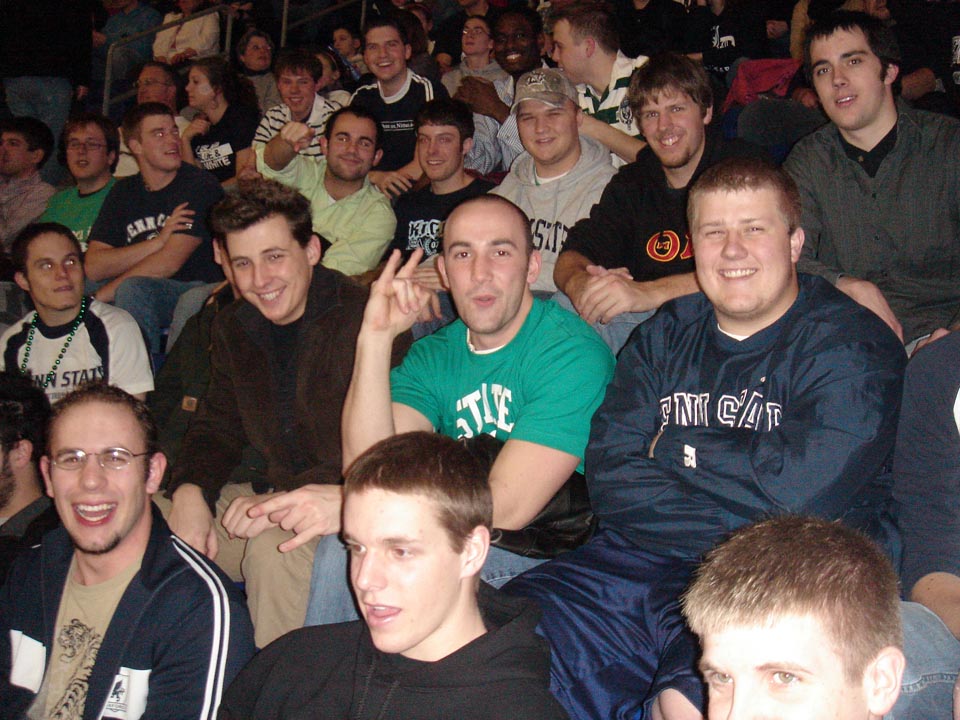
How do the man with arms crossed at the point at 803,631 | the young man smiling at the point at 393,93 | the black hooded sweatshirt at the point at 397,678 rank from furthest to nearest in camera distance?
the young man smiling at the point at 393,93 < the black hooded sweatshirt at the point at 397,678 < the man with arms crossed at the point at 803,631

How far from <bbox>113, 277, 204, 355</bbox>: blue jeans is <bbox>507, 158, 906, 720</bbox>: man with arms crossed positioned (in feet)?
9.67

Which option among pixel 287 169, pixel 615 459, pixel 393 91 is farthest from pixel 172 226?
pixel 615 459

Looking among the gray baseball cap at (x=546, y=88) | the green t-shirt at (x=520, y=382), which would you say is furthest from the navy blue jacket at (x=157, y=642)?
the gray baseball cap at (x=546, y=88)

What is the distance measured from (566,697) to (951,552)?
36.8 inches

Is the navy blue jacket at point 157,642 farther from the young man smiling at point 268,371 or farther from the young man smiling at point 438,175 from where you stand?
the young man smiling at point 438,175

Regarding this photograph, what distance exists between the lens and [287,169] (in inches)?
205

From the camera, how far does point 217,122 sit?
6793mm

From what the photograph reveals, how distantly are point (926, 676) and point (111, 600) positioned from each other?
1889 millimetres

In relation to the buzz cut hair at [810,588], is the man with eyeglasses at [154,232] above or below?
above

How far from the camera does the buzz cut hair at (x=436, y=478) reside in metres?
1.80

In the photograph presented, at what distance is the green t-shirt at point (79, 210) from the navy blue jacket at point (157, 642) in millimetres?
3541

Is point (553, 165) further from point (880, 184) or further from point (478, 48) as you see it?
point (478, 48)

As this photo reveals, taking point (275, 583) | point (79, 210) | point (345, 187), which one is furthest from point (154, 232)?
point (275, 583)

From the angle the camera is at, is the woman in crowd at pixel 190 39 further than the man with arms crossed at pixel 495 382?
Yes
